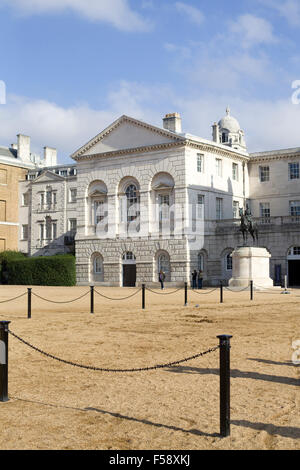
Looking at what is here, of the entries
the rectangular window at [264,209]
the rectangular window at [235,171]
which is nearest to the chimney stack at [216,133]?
the rectangular window at [235,171]

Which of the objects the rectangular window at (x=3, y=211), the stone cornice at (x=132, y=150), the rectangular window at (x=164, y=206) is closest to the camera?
the stone cornice at (x=132, y=150)

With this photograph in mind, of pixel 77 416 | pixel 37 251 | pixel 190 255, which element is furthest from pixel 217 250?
pixel 77 416

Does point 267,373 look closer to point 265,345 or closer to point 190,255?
point 265,345

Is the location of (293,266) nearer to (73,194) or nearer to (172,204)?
(172,204)

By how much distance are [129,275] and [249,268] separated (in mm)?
15199

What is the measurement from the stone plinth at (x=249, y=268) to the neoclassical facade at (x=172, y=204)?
5555 millimetres

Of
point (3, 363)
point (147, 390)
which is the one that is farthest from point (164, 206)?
point (3, 363)

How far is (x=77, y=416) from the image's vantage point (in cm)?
795

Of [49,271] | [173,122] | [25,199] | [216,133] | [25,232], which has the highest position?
[216,133]

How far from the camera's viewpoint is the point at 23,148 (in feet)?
226

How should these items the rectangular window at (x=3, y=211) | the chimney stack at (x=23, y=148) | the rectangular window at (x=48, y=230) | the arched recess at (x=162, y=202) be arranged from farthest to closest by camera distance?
the chimney stack at (x=23, y=148)
the rectangular window at (x=3, y=211)
the rectangular window at (x=48, y=230)
the arched recess at (x=162, y=202)

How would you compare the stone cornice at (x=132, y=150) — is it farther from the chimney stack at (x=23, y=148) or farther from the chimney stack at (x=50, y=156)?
the chimney stack at (x=50, y=156)

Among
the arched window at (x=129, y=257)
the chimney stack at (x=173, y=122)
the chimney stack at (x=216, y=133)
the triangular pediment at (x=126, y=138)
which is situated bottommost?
the arched window at (x=129, y=257)

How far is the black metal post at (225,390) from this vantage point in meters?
7.06
